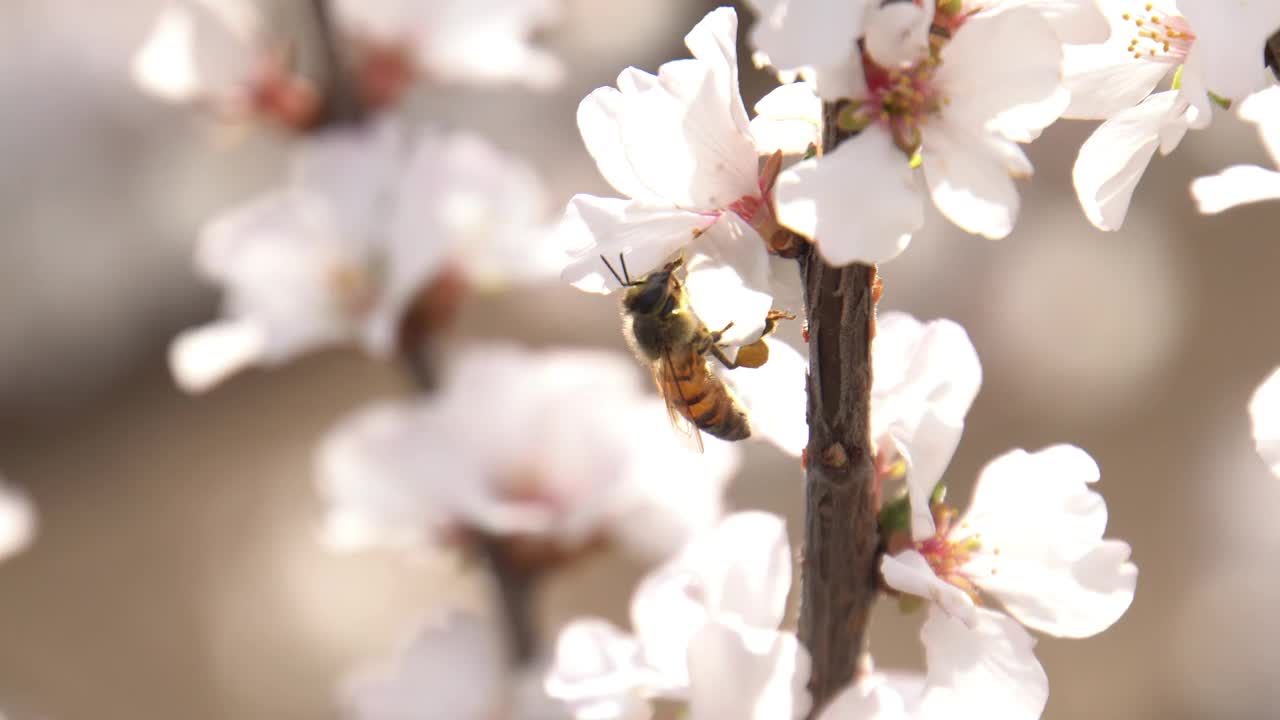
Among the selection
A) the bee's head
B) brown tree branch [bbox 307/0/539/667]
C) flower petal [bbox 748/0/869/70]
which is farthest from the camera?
brown tree branch [bbox 307/0/539/667]

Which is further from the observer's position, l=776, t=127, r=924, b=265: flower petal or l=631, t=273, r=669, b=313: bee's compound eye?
l=631, t=273, r=669, b=313: bee's compound eye

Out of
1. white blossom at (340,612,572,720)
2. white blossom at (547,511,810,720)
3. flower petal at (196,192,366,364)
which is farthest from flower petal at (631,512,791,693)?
flower petal at (196,192,366,364)

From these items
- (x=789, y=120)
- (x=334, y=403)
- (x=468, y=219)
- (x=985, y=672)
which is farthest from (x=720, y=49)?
(x=334, y=403)

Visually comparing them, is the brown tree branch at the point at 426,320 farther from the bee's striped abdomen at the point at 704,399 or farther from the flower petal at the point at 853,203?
the flower petal at the point at 853,203

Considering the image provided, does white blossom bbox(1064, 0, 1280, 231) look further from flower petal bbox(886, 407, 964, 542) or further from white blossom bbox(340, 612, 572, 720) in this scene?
white blossom bbox(340, 612, 572, 720)

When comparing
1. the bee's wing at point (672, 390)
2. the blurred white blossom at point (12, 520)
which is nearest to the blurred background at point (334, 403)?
the blurred white blossom at point (12, 520)

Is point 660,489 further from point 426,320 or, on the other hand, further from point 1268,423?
point 1268,423

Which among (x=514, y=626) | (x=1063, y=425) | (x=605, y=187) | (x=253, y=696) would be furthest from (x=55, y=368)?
(x=514, y=626)
